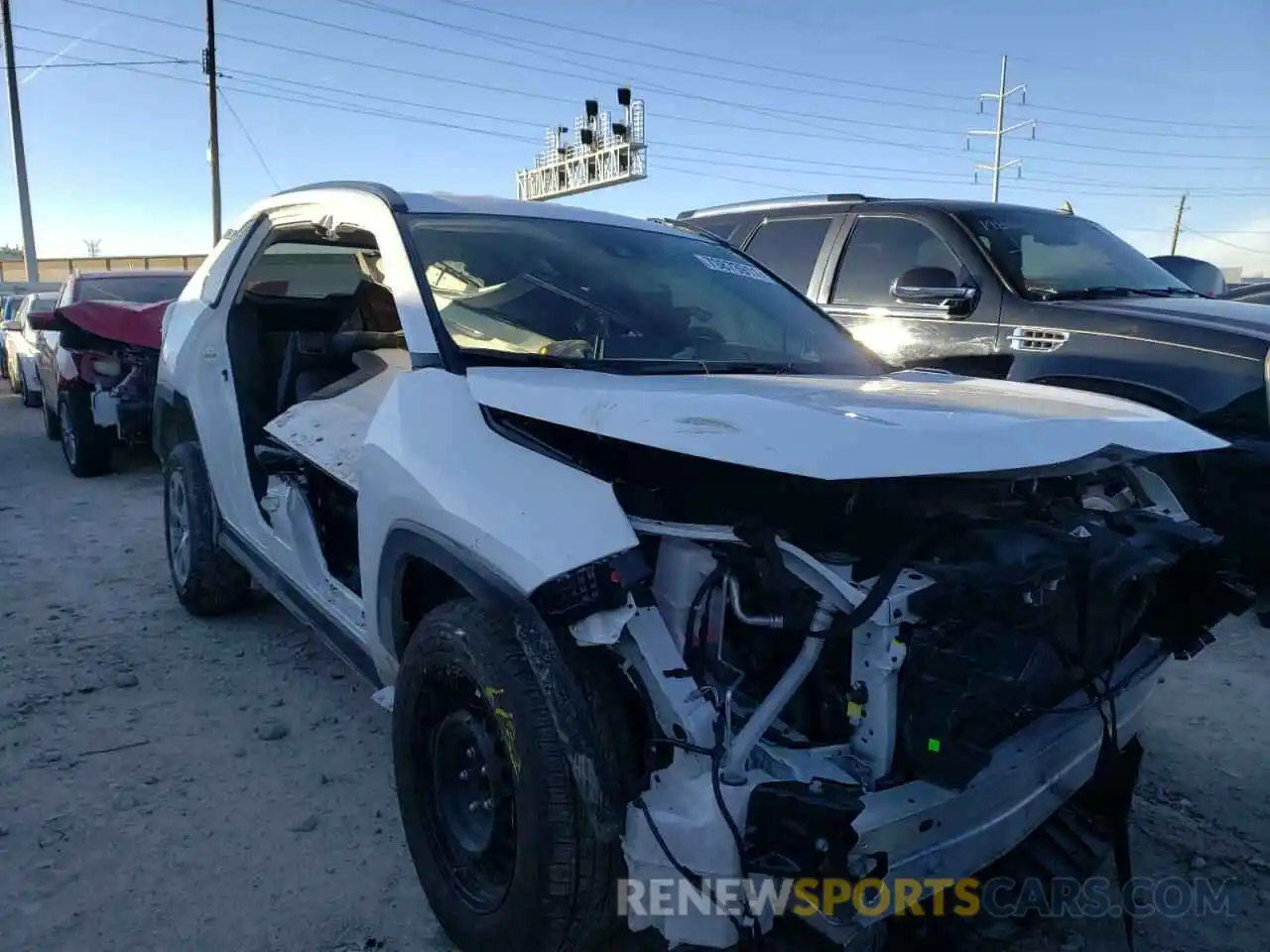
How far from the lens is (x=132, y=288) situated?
375 inches

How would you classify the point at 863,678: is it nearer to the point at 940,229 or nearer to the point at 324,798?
the point at 324,798

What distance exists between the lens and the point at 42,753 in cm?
324

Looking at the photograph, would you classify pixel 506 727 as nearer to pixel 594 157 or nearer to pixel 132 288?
pixel 132 288

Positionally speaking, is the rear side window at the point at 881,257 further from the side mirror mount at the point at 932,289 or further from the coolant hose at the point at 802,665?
the coolant hose at the point at 802,665

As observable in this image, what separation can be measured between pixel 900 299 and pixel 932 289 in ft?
0.81

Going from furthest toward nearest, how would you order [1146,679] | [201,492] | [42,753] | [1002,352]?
[1002,352]
[201,492]
[42,753]
[1146,679]

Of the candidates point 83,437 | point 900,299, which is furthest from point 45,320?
point 900,299

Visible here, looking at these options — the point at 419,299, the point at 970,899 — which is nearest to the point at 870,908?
the point at 970,899

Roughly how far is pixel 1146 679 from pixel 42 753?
3.54m

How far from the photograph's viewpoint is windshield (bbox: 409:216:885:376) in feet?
8.95

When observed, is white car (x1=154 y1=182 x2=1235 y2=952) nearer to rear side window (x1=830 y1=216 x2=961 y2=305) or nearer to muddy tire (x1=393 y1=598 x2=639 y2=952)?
muddy tire (x1=393 y1=598 x2=639 y2=952)

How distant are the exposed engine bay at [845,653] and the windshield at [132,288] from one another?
28.4 ft

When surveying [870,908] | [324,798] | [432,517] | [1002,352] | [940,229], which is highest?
[940,229]

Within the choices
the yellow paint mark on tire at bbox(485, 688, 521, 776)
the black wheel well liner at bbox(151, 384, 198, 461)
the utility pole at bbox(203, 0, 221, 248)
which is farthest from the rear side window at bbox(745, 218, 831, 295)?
the utility pole at bbox(203, 0, 221, 248)
